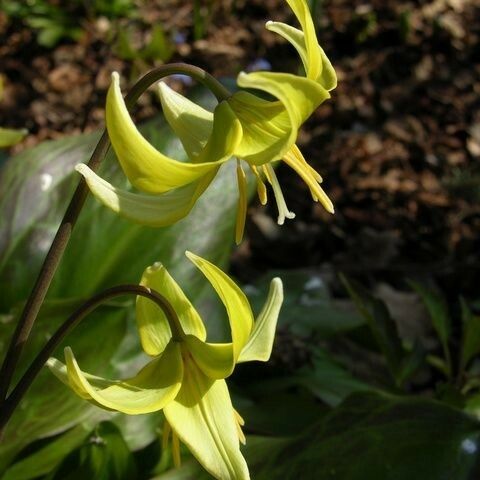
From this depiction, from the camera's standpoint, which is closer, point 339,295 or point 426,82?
point 339,295

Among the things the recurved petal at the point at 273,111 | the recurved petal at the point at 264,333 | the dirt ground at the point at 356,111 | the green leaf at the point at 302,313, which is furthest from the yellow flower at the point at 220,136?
the dirt ground at the point at 356,111

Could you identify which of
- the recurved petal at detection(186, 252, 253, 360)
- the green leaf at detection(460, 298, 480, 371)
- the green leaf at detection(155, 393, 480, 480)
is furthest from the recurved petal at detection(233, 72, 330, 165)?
the green leaf at detection(460, 298, 480, 371)

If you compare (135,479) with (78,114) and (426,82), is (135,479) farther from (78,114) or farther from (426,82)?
(426,82)

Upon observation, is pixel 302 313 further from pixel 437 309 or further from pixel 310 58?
pixel 310 58

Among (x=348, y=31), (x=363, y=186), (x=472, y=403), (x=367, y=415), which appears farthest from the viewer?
(x=348, y=31)

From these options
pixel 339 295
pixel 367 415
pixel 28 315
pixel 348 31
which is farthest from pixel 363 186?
pixel 28 315

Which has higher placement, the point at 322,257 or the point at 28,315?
the point at 28,315
